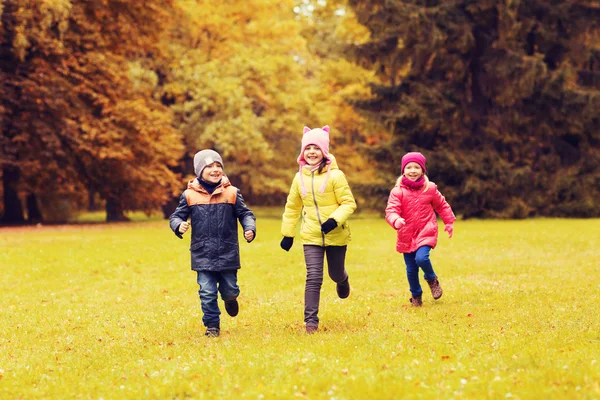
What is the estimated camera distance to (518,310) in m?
10.0

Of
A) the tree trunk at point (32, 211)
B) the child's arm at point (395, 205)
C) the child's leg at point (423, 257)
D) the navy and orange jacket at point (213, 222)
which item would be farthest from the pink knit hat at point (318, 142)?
the tree trunk at point (32, 211)

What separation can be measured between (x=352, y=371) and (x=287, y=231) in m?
2.52

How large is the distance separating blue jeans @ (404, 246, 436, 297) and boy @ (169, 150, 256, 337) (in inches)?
104

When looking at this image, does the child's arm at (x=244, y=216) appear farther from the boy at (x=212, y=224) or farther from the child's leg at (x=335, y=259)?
the child's leg at (x=335, y=259)

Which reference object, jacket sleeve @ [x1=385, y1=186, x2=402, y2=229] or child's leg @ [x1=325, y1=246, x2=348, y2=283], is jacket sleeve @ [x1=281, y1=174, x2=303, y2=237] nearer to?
child's leg @ [x1=325, y1=246, x2=348, y2=283]

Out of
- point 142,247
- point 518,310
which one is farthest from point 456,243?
point 518,310

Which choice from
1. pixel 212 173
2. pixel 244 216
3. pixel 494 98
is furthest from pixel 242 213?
pixel 494 98

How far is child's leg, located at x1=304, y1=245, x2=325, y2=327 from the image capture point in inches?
336

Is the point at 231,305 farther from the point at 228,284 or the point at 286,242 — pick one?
the point at 286,242

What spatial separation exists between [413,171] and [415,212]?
0.61 m

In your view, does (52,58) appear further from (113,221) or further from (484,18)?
(484,18)

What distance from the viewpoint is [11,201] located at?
31.2m

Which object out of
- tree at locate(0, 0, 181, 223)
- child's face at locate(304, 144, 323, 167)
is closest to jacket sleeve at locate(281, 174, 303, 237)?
child's face at locate(304, 144, 323, 167)

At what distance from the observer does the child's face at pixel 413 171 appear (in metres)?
10.0
